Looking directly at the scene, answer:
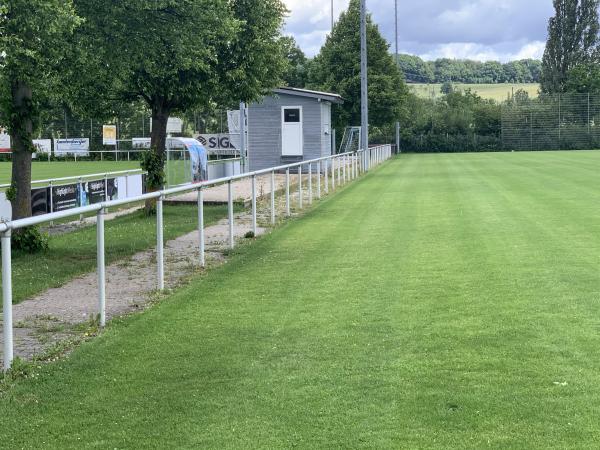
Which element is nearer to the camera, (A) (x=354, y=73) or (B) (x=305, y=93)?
(B) (x=305, y=93)

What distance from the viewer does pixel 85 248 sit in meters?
13.6

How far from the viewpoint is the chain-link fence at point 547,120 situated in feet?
240

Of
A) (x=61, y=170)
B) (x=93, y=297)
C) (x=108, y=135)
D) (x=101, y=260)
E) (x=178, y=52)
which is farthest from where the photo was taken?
(x=108, y=135)

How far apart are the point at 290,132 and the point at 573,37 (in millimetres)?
57425

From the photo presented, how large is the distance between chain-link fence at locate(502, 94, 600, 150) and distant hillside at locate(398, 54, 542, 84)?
63.5 meters

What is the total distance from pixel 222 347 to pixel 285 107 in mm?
32966

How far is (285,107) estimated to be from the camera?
128 feet

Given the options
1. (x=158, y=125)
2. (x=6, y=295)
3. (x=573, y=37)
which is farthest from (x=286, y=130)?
(x=573, y=37)

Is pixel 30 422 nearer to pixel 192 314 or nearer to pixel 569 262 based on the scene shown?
pixel 192 314

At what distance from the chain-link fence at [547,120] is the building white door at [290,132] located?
3866 centimetres

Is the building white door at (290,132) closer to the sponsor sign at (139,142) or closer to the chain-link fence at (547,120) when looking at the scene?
the sponsor sign at (139,142)


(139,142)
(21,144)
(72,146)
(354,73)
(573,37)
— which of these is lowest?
(21,144)

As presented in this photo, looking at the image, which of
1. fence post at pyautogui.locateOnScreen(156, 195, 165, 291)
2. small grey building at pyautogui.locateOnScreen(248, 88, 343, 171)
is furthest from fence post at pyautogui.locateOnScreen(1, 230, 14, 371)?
small grey building at pyautogui.locateOnScreen(248, 88, 343, 171)

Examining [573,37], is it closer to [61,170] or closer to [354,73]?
[354,73]
